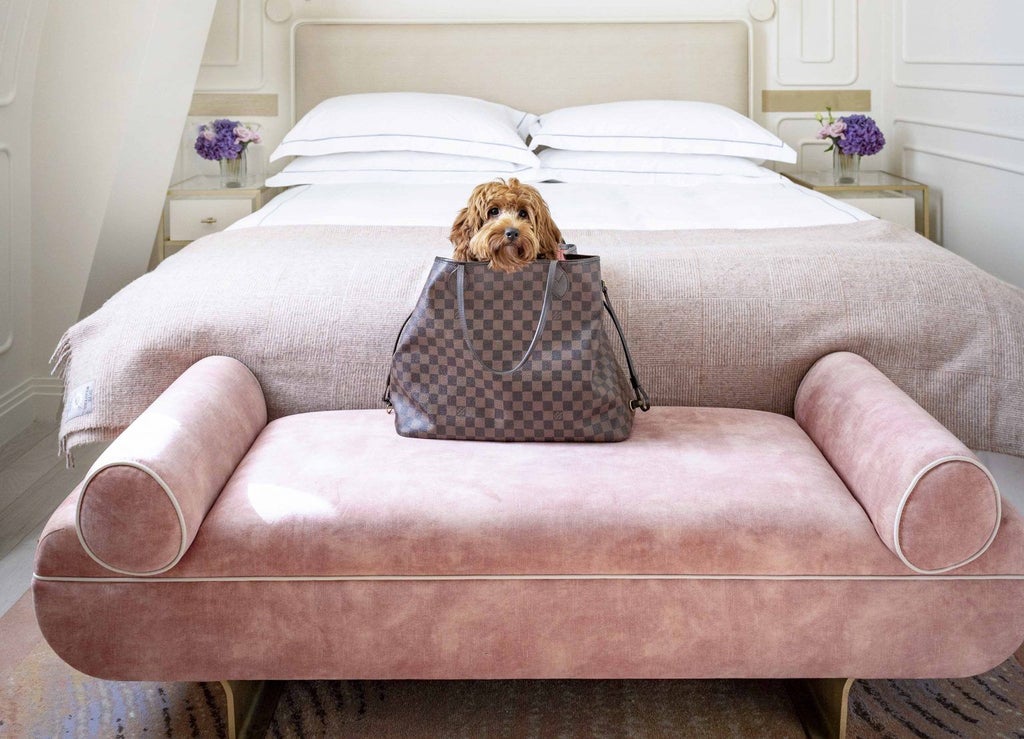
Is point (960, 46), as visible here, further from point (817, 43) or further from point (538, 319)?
point (538, 319)

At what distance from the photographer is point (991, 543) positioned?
1.31 metres

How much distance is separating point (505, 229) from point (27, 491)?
1464 millimetres

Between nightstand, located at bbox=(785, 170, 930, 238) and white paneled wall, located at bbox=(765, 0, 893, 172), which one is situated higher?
white paneled wall, located at bbox=(765, 0, 893, 172)

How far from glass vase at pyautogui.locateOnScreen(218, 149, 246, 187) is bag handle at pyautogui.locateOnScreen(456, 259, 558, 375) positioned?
86.0 inches

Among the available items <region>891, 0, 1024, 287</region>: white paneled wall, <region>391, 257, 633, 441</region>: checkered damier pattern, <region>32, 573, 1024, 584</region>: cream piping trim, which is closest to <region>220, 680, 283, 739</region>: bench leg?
<region>32, 573, 1024, 584</region>: cream piping trim

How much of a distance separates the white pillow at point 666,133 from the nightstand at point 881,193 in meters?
0.25

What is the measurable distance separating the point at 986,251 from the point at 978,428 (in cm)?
152

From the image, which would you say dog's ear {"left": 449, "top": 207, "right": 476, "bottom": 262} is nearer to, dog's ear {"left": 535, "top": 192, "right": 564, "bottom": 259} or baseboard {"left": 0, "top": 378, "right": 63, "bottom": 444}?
dog's ear {"left": 535, "top": 192, "right": 564, "bottom": 259}

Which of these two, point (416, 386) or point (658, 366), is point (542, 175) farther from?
point (416, 386)

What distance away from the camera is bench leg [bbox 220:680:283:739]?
142 centimetres

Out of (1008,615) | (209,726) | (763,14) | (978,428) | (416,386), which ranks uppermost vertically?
(763,14)

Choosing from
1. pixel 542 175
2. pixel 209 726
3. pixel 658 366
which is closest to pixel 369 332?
pixel 658 366

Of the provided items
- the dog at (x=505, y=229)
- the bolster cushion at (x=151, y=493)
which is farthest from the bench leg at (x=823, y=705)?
the bolster cushion at (x=151, y=493)

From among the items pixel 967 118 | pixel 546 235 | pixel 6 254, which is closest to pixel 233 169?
pixel 6 254
